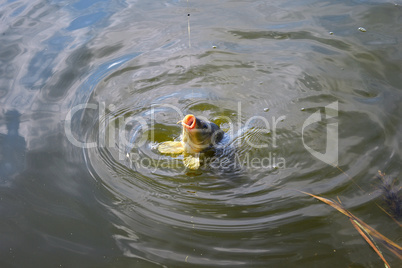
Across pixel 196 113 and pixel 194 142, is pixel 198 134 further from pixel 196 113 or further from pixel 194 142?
pixel 196 113

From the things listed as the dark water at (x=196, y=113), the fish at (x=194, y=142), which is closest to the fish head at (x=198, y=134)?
the fish at (x=194, y=142)

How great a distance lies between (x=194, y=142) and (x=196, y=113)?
1.97 ft

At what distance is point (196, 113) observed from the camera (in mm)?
3400

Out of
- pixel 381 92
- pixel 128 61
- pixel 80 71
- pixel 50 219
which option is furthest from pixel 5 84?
pixel 381 92

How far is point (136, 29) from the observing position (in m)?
4.29

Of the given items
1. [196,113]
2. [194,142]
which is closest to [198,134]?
[194,142]

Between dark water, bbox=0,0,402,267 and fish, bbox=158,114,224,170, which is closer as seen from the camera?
dark water, bbox=0,0,402,267

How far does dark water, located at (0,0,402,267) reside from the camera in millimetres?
2271

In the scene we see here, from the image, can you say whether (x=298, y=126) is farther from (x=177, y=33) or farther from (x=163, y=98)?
(x=177, y=33)

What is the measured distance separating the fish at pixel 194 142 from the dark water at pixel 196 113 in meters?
0.09

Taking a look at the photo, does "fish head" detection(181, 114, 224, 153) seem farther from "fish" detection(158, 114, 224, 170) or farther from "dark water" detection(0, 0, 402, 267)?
"dark water" detection(0, 0, 402, 267)

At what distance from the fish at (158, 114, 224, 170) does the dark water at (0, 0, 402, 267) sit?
0.09 m

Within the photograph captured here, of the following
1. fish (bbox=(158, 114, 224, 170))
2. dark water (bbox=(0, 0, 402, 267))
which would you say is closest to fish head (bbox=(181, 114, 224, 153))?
fish (bbox=(158, 114, 224, 170))

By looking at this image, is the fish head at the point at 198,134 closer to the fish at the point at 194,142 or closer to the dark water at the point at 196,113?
the fish at the point at 194,142
